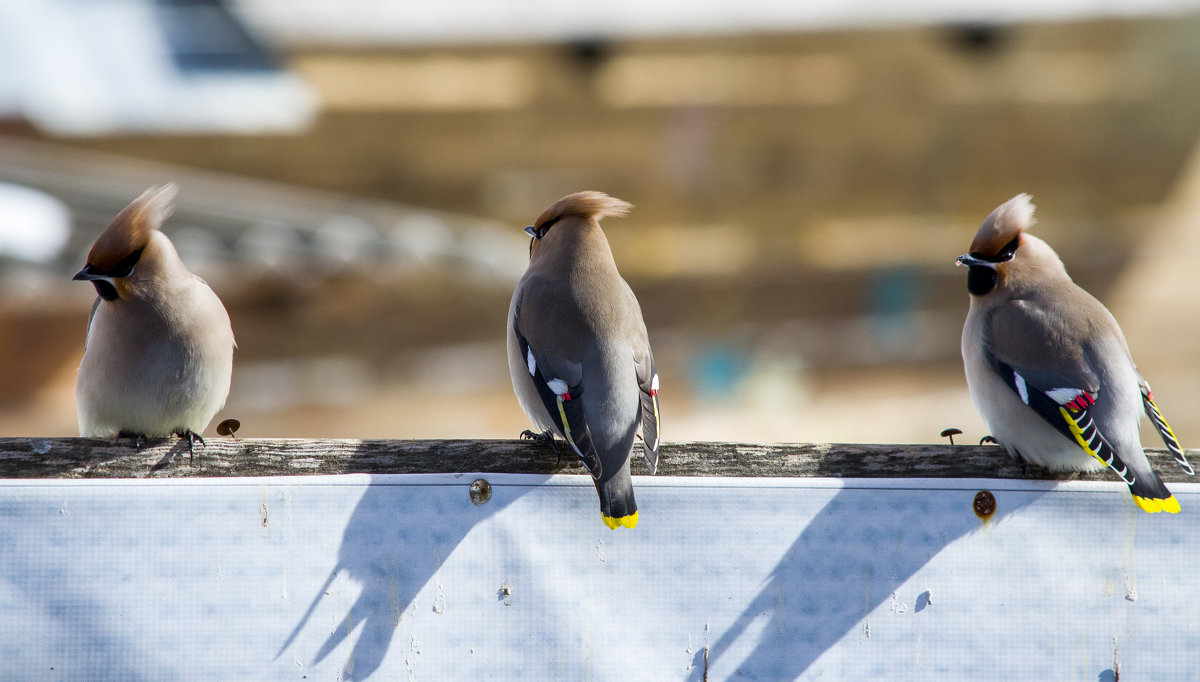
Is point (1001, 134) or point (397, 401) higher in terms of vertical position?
point (1001, 134)

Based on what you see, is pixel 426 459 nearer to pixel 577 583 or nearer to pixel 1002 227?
pixel 577 583

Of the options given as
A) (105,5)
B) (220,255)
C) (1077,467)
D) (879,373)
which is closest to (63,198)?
(220,255)

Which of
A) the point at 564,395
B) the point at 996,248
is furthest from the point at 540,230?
the point at 996,248

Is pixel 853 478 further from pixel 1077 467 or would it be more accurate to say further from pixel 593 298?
pixel 593 298

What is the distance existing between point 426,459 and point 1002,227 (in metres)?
1.43

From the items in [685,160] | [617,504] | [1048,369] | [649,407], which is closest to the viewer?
[617,504]

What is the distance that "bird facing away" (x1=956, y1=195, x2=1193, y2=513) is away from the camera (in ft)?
8.09

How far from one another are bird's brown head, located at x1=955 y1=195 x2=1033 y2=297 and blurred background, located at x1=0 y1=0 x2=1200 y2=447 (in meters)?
3.40

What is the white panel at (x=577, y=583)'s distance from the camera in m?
2.25

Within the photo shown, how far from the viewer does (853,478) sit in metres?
2.41

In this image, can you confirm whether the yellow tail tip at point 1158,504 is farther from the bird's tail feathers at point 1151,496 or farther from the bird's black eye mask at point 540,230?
the bird's black eye mask at point 540,230

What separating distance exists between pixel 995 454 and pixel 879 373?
5059mm

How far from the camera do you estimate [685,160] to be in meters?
6.99

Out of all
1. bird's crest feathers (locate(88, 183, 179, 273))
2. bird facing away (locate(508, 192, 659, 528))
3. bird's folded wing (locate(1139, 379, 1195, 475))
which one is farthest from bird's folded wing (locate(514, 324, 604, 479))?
bird's folded wing (locate(1139, 379, 1195, 475))
